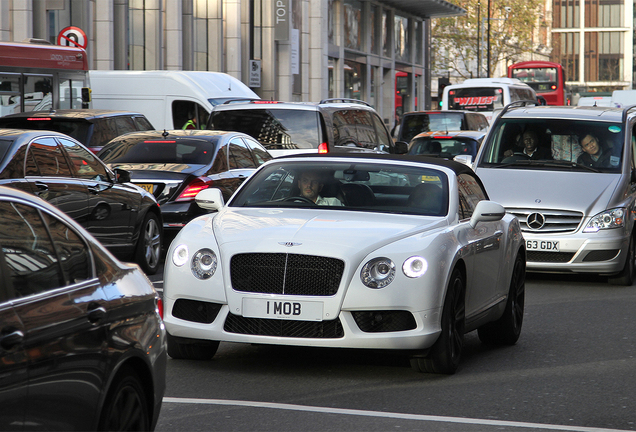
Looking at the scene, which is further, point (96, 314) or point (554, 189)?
point (554, 189)

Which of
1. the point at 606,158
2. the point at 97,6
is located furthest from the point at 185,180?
the point at 97,6

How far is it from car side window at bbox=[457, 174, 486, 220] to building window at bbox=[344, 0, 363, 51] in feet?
156

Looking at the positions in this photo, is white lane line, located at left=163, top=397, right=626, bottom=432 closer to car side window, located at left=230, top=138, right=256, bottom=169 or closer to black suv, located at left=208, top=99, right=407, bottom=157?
car side window, located at left=230, top=138, right=256, bottom=169

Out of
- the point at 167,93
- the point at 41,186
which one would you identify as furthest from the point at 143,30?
the point at 41,186

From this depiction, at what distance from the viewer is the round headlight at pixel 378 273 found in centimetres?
642

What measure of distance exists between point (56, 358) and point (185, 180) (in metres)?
9.12

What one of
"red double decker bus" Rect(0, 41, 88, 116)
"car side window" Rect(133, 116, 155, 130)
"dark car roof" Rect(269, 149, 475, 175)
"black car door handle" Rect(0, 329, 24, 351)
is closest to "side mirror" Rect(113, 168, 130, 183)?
"dark car roof" Rect(269, 149, 475, 175)

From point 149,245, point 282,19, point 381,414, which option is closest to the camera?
point 381,414

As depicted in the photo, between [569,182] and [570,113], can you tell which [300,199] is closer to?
[569,182]

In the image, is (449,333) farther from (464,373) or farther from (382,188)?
(382,188)

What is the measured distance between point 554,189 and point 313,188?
5101mm

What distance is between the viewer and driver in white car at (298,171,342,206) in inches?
299

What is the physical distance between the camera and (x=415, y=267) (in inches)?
255

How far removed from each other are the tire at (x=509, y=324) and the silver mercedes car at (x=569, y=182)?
338cm
